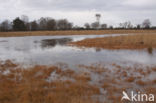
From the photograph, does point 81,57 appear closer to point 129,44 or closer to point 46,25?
point 129,44

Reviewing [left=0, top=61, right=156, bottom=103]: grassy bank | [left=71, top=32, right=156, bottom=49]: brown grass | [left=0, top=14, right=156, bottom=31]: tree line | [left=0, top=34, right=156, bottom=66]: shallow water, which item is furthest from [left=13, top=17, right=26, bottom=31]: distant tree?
[left=0, top=61, right=156, bottom=103]: grassy bank

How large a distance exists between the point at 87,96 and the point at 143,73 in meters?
4.56

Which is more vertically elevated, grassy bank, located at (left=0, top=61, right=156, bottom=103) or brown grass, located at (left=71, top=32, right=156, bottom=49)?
brown grass, located at (left=71, top=32, right=156, bottom=49)

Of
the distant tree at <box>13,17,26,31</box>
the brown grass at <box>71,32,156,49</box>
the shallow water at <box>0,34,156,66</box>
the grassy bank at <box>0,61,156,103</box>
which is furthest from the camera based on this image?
the distant tree at <box>13,17,26,31</box>

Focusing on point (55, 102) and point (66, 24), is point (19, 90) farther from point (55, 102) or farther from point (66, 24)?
point (66, 24)

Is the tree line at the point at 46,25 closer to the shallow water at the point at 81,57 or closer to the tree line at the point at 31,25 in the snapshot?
the tree line at the point at 31,25

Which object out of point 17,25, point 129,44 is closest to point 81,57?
point 129,44

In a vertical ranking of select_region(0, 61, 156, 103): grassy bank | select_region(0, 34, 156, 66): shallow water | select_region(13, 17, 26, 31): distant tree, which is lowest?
select_region(0, 61, 156, 103): grassy bank

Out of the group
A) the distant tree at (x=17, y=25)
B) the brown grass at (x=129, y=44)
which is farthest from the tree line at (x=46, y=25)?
the brown grass at (x=129, y=44)

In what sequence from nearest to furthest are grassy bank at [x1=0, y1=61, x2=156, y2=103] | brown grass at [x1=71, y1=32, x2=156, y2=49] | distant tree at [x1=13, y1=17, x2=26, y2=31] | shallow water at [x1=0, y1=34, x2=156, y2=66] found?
grassy bank at [x1=0, y1=61, x2=156, y2=103], shallow water at [x1=0, y1=34, x2=156, y2=66], brown grass at [x1=71, y1=32, x2=156, y2=49], distant tree at [x1=13, y1=17, x2=26, y2=31]

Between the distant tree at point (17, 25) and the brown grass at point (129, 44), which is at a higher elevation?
the distant tree at point (17, 25)

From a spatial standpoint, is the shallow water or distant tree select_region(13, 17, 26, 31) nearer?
the shallow water

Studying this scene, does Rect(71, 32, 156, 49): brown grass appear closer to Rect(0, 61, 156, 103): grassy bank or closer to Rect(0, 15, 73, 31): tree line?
Rect(0, 61, 156, 103): grassy bank

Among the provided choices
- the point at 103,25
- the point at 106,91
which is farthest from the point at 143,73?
the point at 103,25
